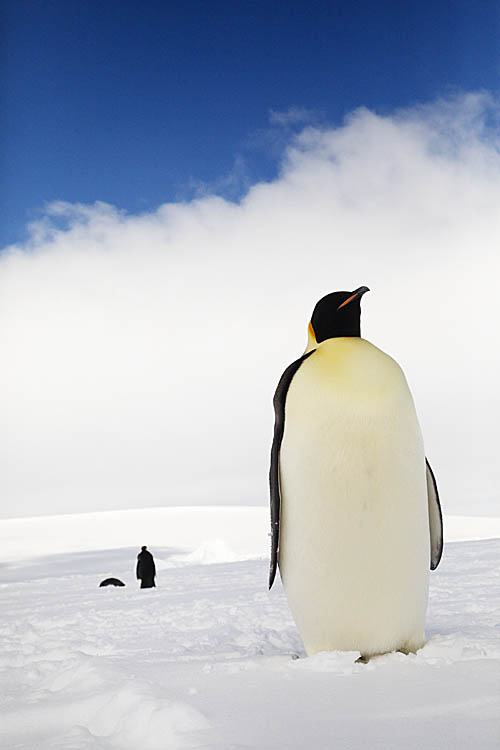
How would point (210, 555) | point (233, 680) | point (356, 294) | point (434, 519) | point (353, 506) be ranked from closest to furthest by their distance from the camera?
point (233, 680), point (353, 506), point (356, 294), point (434, 519), point (210, 555)

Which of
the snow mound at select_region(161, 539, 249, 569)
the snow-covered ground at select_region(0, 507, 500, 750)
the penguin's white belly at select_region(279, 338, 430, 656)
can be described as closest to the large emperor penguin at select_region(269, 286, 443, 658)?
the penguin's white belly at select_region(279, 338, 430, 656)

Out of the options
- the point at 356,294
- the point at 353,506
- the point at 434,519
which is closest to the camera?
the point at 353,506

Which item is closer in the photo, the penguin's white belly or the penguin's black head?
the penguin's white belly

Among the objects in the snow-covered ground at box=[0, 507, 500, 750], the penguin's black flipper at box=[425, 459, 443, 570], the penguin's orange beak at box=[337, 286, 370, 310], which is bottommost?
the snow-covered ground at box=[0, 507, 500, 750]

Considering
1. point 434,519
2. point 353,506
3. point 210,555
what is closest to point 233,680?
point 353,506

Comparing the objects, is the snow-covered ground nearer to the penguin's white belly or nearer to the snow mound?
the penguin's white belly

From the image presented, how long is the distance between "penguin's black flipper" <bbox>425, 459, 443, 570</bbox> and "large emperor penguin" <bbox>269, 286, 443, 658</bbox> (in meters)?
0.14

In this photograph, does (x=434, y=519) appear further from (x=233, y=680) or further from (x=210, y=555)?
(x=210, y=555)

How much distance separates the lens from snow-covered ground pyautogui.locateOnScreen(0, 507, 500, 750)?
782mm

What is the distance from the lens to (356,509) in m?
1.23

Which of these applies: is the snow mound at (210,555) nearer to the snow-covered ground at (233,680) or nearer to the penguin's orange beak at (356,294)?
the snow-covered ground at (233,680)

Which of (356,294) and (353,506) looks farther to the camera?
(356,294)

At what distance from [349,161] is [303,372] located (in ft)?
2.54

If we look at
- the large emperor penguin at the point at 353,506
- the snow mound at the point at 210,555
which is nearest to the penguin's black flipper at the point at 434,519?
the large emperor penguin at the point at 353,506
